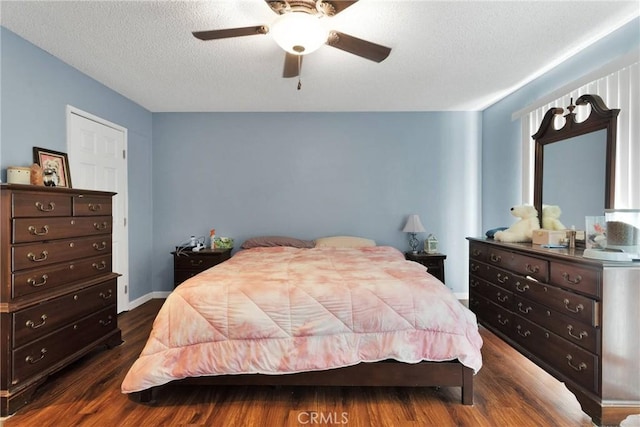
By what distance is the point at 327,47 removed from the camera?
8.11 feet

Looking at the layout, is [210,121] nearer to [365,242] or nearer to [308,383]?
[365,242]

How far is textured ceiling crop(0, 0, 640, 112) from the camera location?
2020 millimetres

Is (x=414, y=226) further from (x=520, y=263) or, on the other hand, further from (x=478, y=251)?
(x=520, y=263)

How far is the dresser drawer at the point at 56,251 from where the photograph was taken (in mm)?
1865

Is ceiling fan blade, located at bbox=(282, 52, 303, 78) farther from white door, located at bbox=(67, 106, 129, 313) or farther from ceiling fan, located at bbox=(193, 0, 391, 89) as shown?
white door, located at bbox=(67, 106, 129, 313)

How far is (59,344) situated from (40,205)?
3.15 feet

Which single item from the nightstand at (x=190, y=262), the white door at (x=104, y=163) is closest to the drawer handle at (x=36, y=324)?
the white door at (x=104, y=163)

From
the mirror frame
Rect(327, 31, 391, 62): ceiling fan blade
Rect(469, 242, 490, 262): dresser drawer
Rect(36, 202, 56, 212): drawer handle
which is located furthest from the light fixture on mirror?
Rect(36, 202, 56, 212): drawer handle

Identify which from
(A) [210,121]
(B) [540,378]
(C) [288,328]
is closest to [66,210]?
(C) [288,328]

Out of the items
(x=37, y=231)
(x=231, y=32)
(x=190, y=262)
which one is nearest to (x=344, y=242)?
(x=190, y=262)

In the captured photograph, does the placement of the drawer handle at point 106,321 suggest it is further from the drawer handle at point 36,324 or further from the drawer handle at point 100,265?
the drawer handle at point 36,324

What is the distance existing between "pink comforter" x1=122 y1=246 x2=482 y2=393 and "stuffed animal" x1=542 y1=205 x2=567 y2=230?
53.7 inches

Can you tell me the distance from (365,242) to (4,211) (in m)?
3.23

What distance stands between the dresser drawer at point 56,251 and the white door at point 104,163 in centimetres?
87
